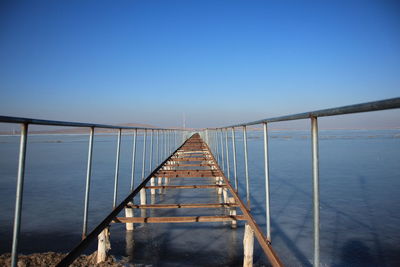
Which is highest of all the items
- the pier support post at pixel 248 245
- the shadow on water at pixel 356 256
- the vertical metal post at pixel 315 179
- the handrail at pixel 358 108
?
the handrail at pixel 358 108

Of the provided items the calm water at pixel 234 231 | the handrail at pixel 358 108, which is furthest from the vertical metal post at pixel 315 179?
the calm water at pixel 234 231

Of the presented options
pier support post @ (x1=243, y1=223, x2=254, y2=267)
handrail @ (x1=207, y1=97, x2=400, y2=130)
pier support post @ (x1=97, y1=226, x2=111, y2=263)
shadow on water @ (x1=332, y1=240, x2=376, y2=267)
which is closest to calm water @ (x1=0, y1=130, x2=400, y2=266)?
shadow on water @ (x1=332, y1=240, x2=376, y2=267)

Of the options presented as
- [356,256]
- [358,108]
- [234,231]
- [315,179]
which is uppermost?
[358,108]

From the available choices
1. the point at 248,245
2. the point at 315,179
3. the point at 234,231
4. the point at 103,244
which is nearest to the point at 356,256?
the point at 248,245

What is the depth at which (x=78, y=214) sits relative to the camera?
5.12 metres

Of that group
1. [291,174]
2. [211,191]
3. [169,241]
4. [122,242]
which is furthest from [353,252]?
[291,174]

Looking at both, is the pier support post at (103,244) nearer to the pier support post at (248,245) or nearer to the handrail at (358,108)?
the pier support post at (248,245)

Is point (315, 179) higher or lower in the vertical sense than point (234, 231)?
higher

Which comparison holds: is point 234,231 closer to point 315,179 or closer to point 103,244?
point 103,244

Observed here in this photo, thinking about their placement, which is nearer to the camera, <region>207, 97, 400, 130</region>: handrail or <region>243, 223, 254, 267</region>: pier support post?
<region>207, 97, 400, 130</region>: handrail

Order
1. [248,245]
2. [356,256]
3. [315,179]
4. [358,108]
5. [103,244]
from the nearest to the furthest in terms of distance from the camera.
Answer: [358,108] → [315,179] → [103,244] → [248,245] → [356,256]

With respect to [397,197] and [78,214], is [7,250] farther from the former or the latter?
[397,197]

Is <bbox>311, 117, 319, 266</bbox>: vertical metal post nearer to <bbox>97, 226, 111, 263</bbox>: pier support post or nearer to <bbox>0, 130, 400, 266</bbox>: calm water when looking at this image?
<bbox>0, 130, 400, 266</bbox>: calm water

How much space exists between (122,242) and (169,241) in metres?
0.72
